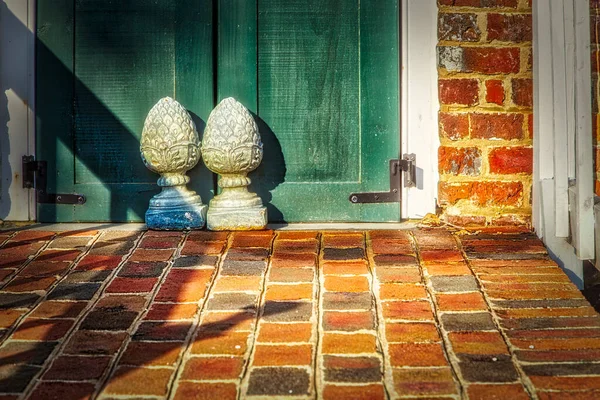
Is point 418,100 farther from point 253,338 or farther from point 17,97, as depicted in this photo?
point 17,97

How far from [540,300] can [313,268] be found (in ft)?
2.64

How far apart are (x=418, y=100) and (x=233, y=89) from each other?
794 millimetres

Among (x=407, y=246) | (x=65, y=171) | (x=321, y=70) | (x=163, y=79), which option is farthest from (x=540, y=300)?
(x=65, y=171)

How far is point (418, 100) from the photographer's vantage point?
3473 mm

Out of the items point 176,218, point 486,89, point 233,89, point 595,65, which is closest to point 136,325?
point 176,218

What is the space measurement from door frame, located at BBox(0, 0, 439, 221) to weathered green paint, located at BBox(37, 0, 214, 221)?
100mm

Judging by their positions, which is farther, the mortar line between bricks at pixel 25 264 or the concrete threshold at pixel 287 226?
the concrete threshold at pixel 287 226

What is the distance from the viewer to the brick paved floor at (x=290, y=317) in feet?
7.30

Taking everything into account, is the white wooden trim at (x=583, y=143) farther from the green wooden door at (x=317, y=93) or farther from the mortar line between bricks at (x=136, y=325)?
the mortar line between bricks at (x=136, y=325)

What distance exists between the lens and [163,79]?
3.49 metres

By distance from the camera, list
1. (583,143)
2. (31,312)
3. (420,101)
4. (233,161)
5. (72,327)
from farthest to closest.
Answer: (420,101), (233,161), (583,143), (31,312), (72,327)

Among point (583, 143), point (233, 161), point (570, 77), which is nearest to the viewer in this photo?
point (583, 143)

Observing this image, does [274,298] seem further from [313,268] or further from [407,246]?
[407,246]

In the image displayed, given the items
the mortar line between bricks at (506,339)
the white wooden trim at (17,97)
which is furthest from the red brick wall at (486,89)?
the white wooden trim at (17,97)
